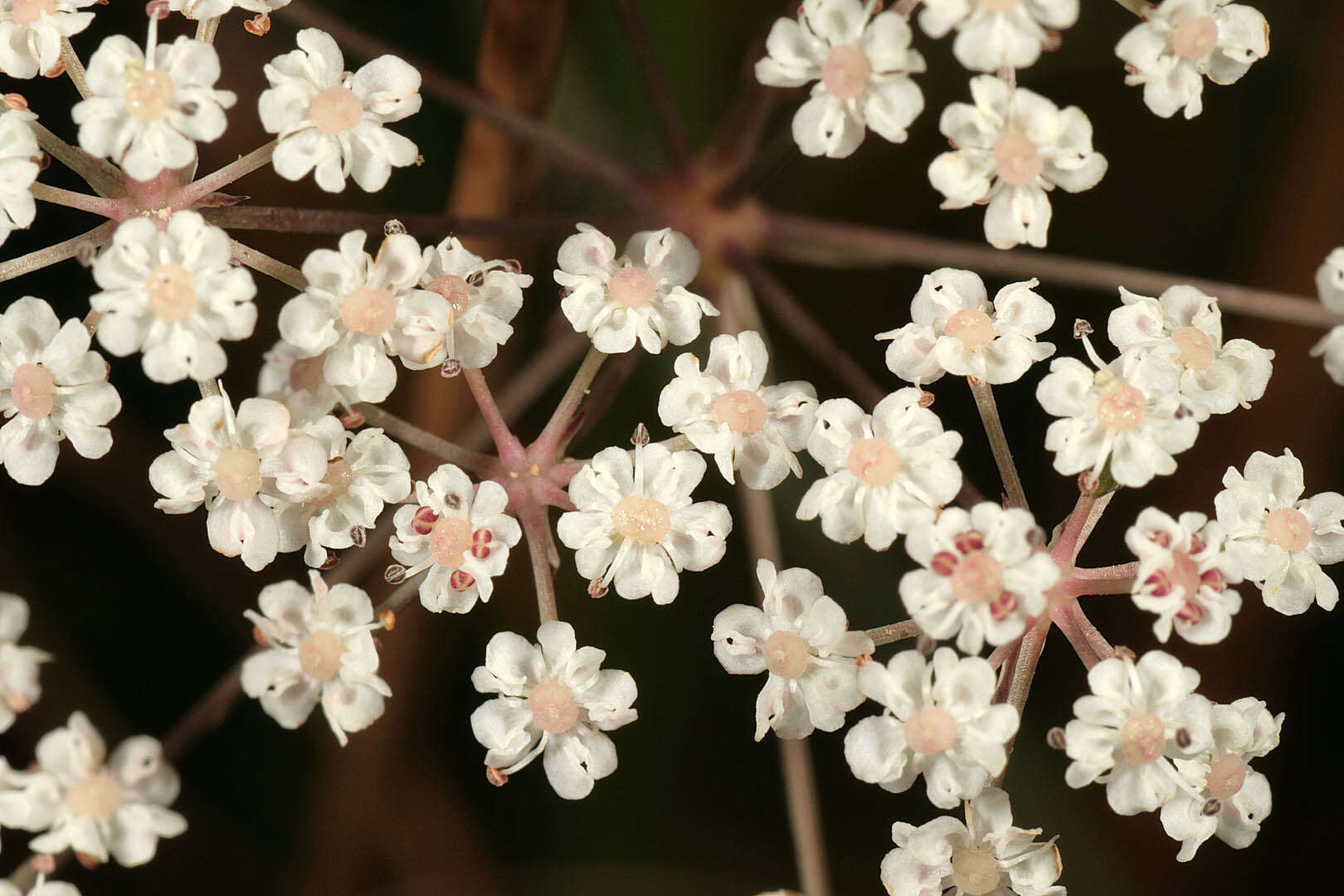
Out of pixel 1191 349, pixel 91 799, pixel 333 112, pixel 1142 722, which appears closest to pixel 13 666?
pixel 91 799

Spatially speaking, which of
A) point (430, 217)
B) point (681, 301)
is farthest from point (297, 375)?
point (681, 301)

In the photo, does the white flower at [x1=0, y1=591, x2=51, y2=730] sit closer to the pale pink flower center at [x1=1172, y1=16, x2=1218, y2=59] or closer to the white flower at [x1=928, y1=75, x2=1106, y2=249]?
the white flower at [x1=928, y1=75, x2=1106, y2=249]

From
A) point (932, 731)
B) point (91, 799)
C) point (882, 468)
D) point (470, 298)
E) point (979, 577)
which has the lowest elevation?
point (91, 799)

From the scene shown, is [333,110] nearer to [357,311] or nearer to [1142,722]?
[357,311]

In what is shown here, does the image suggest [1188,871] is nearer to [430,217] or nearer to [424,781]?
[424,781]

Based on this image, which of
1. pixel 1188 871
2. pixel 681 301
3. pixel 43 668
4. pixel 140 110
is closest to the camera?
pixel 140 110

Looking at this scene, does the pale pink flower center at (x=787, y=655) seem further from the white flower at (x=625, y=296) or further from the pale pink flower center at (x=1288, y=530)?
the pale pink flower center at (x=1288, y=530)

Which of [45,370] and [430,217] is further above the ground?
[430,217]
